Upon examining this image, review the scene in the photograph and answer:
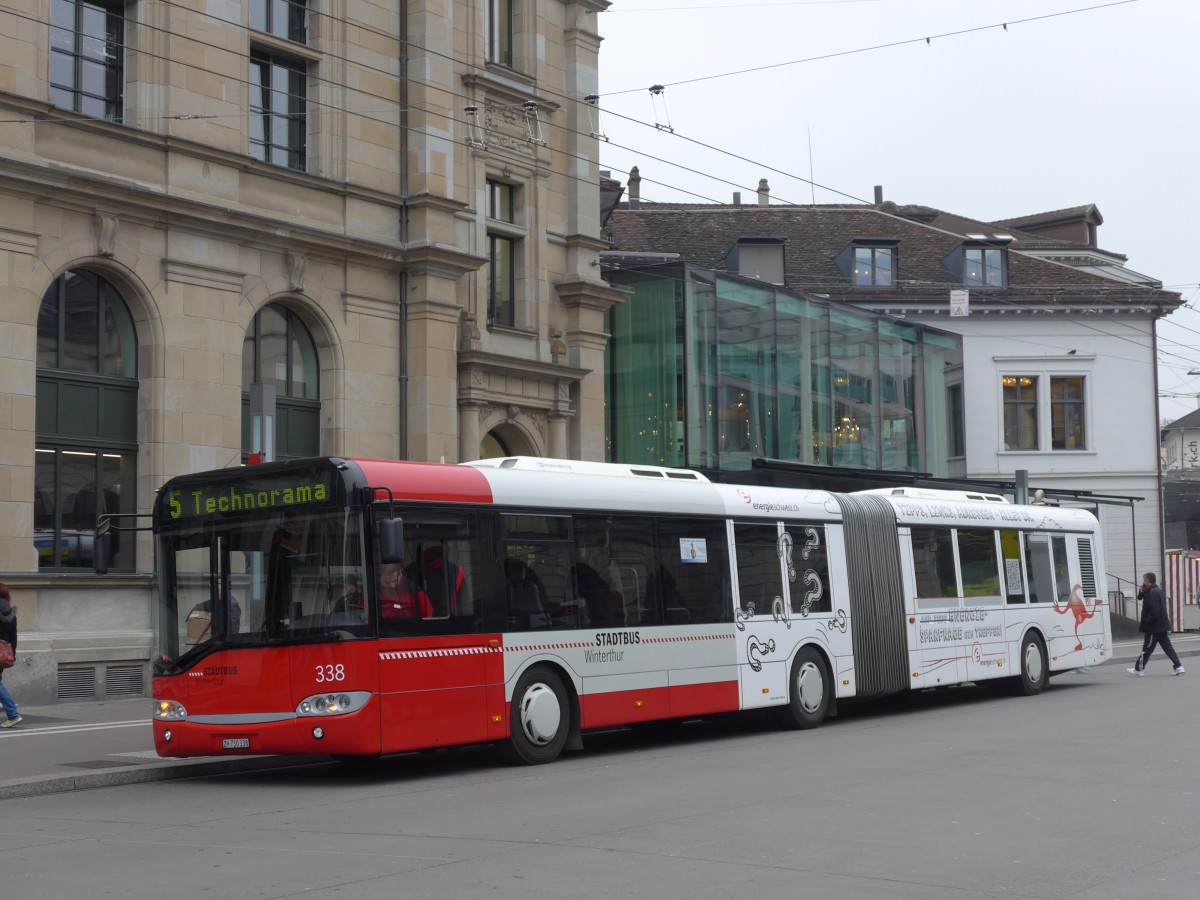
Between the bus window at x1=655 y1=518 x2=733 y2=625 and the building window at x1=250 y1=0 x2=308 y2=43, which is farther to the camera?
the building window at x1=250 y1=0 x2=308 y2=43

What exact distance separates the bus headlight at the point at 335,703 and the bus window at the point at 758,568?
571 cm

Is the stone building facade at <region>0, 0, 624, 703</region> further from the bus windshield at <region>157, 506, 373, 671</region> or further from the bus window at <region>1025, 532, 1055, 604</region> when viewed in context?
the bus window at <region>1025, 532, 1055, 604</region>

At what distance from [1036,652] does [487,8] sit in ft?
49.5

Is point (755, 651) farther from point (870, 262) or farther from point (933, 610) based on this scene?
point (870, 262)

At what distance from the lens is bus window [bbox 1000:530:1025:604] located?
2208cm

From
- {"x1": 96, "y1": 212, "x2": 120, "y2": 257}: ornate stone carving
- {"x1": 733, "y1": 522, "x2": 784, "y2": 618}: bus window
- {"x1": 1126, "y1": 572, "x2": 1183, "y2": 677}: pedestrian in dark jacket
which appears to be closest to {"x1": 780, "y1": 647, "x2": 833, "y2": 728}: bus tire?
{"x1": 733, "y1": 522, "x2": 784, "y2": 618}: bus window

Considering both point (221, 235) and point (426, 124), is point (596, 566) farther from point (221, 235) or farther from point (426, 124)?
point (426, 124)

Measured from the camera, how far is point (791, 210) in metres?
53.6

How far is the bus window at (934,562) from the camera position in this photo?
20.3 metres

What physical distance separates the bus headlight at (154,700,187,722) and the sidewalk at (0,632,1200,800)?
0.48 metres

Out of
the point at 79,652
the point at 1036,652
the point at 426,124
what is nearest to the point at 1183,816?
the point at 1036,652

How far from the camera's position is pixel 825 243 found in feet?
165

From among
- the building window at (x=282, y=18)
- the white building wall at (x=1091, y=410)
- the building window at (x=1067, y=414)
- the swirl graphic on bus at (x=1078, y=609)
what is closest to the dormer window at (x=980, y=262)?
the white building wall at (x=1091, y=410)

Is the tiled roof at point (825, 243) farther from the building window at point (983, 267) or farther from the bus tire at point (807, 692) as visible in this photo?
the bus tire at point (807, 692)
